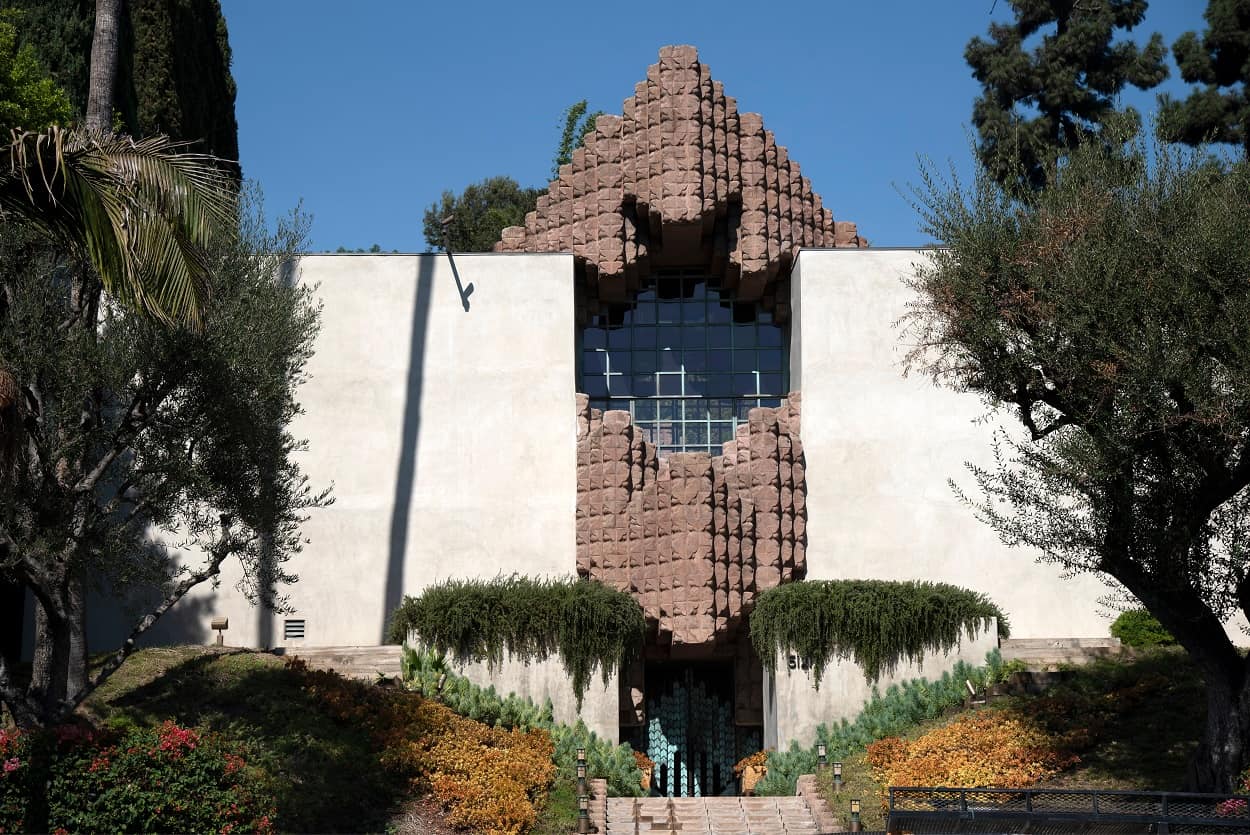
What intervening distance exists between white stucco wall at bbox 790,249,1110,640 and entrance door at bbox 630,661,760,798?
2.32 metres

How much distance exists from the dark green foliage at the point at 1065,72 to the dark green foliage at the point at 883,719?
53.5ft

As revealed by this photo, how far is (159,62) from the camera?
27.0 meters

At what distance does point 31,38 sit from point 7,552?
41.1 feet

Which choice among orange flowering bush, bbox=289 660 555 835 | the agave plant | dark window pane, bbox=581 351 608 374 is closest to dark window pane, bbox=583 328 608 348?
dark window pane, bbox=581 351 608 374

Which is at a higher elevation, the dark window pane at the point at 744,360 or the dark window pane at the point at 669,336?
the dark window pane at the point at 669,336

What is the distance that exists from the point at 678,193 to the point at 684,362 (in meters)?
3.01

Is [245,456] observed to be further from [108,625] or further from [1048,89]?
[1048,89]

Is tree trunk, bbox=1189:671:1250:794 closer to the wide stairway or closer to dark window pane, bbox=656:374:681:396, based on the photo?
the wide stairway

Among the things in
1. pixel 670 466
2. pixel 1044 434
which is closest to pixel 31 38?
pixel 670 466

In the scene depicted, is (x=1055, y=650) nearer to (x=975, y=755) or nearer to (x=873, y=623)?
(x=873, y=623)

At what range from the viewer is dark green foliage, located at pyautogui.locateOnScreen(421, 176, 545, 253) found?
3997 cm

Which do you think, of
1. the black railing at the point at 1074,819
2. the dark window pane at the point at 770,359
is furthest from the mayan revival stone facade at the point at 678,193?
the black railing at the point at 1074,819

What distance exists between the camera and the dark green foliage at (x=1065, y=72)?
107 ft

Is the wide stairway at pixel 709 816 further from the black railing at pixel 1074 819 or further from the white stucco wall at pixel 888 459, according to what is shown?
the white stucco wall at pixel 888 459
